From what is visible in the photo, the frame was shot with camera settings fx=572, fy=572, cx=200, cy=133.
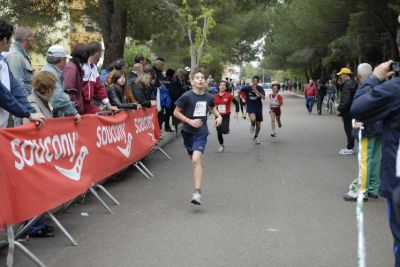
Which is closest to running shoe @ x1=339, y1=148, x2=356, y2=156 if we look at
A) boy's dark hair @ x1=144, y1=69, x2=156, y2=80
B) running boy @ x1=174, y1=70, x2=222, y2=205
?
boy's dark hair @ x1=144, y1=69, x2=156, y2=80

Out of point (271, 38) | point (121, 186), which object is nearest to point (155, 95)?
point (121, 186)

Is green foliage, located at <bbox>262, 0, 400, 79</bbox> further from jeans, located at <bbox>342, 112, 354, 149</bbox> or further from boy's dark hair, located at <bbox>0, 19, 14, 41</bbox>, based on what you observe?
boy's dark hair, located at <bbox>0, 19, 14, 41</bbox>

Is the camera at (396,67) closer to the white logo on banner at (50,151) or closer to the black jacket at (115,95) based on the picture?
the white logo on banner at (50,151)

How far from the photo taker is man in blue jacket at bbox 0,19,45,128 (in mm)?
5312

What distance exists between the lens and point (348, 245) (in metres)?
5.60

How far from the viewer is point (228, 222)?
21.4ft

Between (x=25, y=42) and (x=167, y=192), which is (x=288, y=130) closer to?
(x=167, y=192)

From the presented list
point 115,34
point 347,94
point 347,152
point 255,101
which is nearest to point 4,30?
point 347,94

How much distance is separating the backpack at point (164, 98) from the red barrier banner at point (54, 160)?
19.6 ft

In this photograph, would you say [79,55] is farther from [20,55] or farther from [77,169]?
[77,169]

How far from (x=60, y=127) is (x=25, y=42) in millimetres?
1953

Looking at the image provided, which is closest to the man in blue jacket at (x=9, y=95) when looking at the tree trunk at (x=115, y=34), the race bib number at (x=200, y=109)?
the race bib number at (x=200, y=109)

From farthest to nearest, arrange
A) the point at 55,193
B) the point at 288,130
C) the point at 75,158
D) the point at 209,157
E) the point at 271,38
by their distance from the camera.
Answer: the point at 271,38, the point at 288,130, the point at 209,157, the point at 75,158, the point at 55,193

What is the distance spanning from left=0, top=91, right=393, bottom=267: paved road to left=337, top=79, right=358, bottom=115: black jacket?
1135mm
